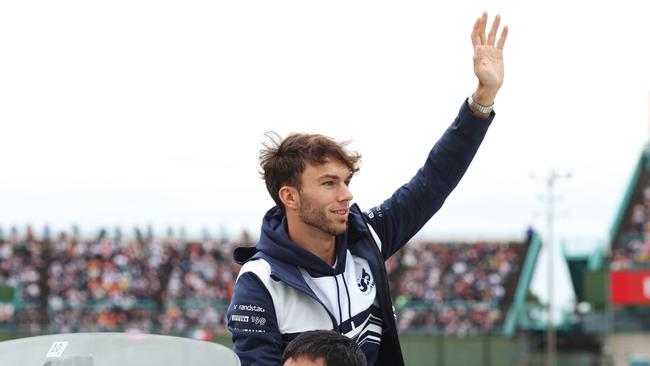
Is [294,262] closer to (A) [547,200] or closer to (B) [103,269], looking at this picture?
(B) [103,269]

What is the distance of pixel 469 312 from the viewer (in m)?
33.0

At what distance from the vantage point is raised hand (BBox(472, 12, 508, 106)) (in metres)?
3.89

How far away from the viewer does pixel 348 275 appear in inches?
147

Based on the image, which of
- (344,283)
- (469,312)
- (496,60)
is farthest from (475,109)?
(469,312)

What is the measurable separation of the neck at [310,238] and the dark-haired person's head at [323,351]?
777 millimetres

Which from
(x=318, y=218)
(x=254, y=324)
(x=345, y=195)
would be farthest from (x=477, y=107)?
(x=254, y=324)

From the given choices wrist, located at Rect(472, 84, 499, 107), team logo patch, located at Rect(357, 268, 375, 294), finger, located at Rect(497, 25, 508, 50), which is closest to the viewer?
team logo patch, located at Rect(357, 268, 375, 294)

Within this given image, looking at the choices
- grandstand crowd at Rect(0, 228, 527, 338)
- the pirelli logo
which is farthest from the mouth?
grandstand crowd at Rect(0, 228, 527, 338)

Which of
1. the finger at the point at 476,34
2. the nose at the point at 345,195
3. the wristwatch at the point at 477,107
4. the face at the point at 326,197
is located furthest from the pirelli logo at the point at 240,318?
the finger at the point at 476,34

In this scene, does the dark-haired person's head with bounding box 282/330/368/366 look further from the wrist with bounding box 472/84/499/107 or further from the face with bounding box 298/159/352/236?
the wrist with bounding box 472/84/499/107

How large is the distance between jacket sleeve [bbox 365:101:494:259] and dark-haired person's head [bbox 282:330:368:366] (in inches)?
41.6

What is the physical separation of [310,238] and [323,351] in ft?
2.92

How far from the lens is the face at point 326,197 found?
11.9 ft

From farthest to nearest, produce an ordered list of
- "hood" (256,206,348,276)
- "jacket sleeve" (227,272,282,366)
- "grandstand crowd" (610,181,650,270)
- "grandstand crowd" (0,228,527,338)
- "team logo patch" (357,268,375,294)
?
"grandstand crowd" (610,181,650,270) < "grandstand crowd" (0,228,527,338) < "team logo patch" (357,268,375,294) < "hood" (256,206,348,276) < "jacket sleeve" (227,272,282,366)
